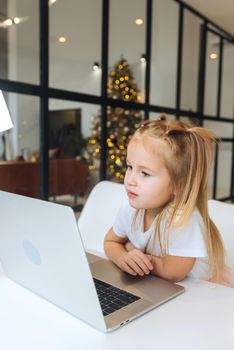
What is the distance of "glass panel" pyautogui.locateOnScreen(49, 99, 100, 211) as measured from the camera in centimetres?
321

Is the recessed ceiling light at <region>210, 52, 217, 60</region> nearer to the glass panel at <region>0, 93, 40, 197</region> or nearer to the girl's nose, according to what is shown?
the glass panel at <region>0, 93, 40, 197</region>

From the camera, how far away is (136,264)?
90 centimetres

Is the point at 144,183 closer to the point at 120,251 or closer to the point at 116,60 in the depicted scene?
the point at 120,251

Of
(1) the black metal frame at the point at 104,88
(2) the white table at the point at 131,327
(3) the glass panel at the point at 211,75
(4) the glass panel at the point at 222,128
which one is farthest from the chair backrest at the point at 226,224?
(4) the glass panel at the point at 222,128

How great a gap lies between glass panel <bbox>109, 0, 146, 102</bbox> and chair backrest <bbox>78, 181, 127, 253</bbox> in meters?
2.51

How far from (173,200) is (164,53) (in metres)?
3.78

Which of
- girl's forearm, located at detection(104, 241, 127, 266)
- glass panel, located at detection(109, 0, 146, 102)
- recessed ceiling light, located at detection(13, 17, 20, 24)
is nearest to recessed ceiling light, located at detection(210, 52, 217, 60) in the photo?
glass panel, located at detection(109, 0, 146, 102)

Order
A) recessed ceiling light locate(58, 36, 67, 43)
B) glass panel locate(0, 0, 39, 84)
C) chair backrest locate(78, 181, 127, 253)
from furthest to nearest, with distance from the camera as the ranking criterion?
recessed ceiling light locate(58, 36, 67, 43) → glass panel locate(0, 0, 39, 84) → chair backrest locate(78, 181, 127, 253)

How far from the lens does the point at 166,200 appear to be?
3.22ft

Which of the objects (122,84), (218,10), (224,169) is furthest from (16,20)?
(224,169)

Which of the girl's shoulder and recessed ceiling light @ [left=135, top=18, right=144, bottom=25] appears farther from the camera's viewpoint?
recessed ceiling light @ [left=135, top=18, right=144, bottom=25]

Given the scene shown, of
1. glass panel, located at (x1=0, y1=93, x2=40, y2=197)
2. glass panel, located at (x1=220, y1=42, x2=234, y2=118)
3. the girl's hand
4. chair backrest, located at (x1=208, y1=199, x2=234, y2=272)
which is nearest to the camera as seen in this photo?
the girl's hand

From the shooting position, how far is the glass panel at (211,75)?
202 inches

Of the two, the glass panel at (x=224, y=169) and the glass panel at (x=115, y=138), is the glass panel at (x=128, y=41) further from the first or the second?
the glass panel at (x=224, y=169)
